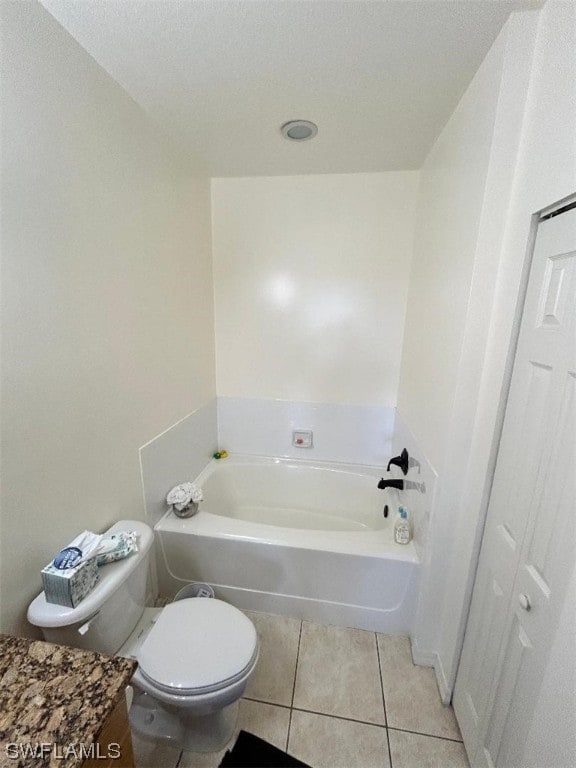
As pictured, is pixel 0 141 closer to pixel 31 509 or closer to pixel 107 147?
pixel 107 147

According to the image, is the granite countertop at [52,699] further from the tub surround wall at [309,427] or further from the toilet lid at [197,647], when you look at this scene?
the tub surround wall at [309,427]

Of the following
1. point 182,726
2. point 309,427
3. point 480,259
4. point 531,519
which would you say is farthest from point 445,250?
point 182,726

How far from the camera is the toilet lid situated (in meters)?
0.95

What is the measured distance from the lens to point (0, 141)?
2.51 ft

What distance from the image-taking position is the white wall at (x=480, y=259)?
2.56 ft

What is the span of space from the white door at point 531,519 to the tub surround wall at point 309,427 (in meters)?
1.15

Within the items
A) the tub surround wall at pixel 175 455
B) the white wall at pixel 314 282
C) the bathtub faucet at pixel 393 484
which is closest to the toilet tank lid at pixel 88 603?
the tub surround wall at pixel 175 455

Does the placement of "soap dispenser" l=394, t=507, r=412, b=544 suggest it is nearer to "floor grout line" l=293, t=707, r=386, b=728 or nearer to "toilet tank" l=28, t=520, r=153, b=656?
"floor grout line" l=293, t=707, r=386, b=728

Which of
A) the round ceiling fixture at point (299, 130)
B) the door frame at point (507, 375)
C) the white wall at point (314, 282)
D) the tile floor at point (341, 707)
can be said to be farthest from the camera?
the white wall at point (314, 282)

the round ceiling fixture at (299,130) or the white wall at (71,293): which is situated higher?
the round ceiling fixture at (299,130)

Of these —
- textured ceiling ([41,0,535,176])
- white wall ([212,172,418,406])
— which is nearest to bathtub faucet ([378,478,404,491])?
white wall ([212,172,418,406])

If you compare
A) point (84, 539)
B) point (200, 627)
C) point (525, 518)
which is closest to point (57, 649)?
point (84, 539)

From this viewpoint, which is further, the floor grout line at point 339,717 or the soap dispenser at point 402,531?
the soap dispenser at point 402,531

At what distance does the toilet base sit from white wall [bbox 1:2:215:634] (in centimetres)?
62
